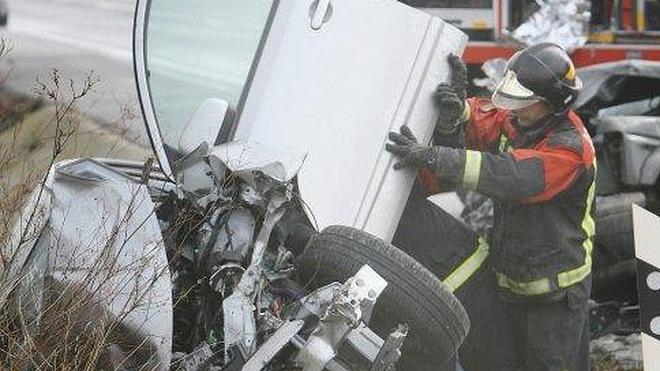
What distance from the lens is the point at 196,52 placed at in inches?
139

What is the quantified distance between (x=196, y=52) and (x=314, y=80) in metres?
0.48

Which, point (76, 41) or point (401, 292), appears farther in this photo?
point (76, 41)

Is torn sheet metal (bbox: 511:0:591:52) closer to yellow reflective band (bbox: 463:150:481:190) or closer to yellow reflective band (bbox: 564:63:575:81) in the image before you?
yellow reflective band (bbox: 564:63:575:81)

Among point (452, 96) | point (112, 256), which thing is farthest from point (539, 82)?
point (112, 256)

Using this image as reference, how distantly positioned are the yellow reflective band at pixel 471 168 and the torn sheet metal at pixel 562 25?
15.0 feet

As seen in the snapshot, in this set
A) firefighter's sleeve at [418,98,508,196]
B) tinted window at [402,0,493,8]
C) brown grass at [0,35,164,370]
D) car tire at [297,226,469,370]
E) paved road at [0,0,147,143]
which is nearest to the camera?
brown grass at [0,35,164,370]

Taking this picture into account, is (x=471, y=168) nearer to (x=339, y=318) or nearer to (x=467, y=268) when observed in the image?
(x=467, y=268)

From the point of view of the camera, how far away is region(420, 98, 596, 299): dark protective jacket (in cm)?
364

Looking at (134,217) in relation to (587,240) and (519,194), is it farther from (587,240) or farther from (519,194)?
(587,240)

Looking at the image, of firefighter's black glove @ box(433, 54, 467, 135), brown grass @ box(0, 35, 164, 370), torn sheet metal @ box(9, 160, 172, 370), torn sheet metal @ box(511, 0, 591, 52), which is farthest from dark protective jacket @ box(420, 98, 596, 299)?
torn sheet metal @ box(511, 0, 591, 52)

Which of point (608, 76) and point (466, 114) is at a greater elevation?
point (466, 114)

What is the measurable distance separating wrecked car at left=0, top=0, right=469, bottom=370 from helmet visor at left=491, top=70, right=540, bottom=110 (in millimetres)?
266

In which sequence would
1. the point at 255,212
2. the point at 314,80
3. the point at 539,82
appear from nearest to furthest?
the point at 255,212
the point at 314,80
the point at 539,82

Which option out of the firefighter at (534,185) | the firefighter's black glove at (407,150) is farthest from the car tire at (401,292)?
the firefighter at (534,185)
